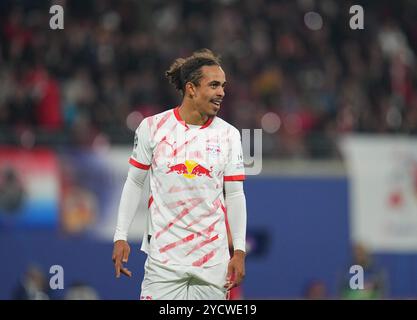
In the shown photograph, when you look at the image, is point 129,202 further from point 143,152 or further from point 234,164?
point 234,164

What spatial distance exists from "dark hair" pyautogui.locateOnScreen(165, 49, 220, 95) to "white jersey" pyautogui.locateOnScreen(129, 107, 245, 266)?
293 millimetres

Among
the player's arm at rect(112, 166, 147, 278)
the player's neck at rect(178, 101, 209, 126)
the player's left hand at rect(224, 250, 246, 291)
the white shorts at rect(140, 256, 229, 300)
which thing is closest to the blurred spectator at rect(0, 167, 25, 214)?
the player's arm at rect(112, 166, 147, 278)

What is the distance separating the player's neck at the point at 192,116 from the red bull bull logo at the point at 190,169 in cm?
31

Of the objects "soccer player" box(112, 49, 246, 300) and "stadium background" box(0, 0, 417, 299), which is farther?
"stadium background" box(0, 0, 417, 299)

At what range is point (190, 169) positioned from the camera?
23.6 feet

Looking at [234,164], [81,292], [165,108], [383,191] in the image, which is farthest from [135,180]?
[383,191]

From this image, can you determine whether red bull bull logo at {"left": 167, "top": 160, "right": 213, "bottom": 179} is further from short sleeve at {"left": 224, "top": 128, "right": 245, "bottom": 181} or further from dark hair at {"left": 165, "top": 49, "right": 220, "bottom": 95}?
dark hair at {"left": 165, "top": 49, "right": 220, "bottom": 95}

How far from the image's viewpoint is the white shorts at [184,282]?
7141mm

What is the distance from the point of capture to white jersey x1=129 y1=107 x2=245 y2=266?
7176 mm

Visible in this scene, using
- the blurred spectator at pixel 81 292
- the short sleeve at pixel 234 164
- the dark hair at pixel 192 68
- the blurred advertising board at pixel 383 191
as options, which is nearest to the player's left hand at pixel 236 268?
the short sleeve at pixel 234 164
